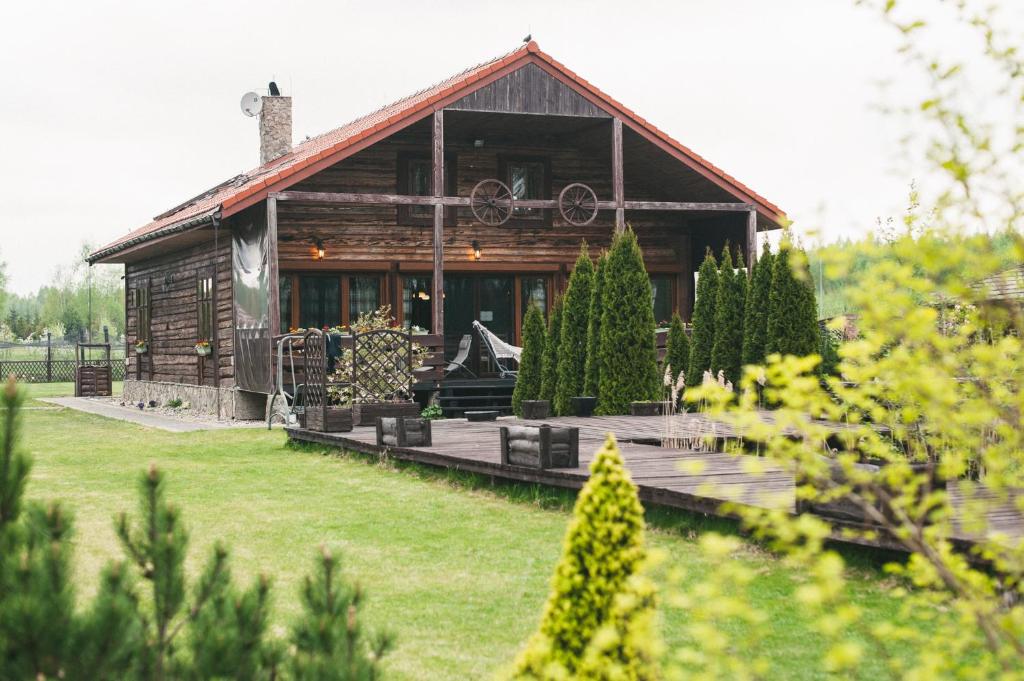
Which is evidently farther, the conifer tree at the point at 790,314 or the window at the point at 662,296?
the window at the point at 662,296

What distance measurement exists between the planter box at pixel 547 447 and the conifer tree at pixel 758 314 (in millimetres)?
6683

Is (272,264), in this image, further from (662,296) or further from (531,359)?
(662,296)

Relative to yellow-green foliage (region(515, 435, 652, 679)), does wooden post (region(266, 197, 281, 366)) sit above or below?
above

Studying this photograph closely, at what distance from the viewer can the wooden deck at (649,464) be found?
615cm

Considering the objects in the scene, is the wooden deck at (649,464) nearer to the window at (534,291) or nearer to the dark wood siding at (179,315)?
the dark wood siding at (179,315)

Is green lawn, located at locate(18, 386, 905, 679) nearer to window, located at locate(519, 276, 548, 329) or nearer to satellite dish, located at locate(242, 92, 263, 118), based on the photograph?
window, located at locate(519, 276, 548, 329)

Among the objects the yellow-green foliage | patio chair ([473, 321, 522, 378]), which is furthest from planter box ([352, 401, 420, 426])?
the yellow-green foliage

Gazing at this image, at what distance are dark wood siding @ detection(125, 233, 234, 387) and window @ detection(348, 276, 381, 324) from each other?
1.96 meters

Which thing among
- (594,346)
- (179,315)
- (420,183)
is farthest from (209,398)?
(594,346)

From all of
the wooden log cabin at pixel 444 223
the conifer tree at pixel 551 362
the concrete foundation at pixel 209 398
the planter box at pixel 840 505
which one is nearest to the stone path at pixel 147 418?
the concrete foundation at pixel 209 398

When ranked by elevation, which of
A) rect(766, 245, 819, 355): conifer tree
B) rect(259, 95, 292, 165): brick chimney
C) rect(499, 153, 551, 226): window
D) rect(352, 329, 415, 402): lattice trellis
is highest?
rect(259, 95, 292, 165): brick chimney

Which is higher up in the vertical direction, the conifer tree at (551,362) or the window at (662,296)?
the window at (662,296)

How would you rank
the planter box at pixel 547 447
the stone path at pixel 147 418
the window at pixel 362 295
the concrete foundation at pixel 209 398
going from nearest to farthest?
the planter box at pixel 547 447 → the stone path at pixel 147 418 → the concrete foundation at pixel 209 398 → the window at pixel 362 295

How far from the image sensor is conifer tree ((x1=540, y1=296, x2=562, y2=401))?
15656mm
